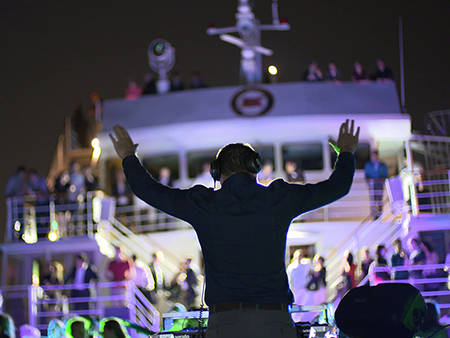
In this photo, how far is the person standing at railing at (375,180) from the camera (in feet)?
47.8

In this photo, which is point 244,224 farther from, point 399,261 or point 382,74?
point 382,74

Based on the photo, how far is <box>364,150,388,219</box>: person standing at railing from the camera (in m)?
14.6

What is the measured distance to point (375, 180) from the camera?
572 inches

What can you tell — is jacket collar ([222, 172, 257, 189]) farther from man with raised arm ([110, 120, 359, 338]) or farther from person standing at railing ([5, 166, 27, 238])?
person standing at railing ([5, 166, 27, 238])

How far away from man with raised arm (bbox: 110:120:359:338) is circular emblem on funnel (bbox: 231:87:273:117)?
12.4 meters

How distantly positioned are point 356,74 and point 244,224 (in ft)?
44.4

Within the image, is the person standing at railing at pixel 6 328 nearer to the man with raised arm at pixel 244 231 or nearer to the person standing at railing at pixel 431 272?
the man with raised arm at pixel 244 231

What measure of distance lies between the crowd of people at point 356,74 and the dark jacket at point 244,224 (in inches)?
518

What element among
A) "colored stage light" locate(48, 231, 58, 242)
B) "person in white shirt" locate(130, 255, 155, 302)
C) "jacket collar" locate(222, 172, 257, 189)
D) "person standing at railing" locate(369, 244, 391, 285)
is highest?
"jacket collar" locate(222, 172, 257, 189)

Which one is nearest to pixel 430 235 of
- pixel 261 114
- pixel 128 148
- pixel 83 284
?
pixel 261 114

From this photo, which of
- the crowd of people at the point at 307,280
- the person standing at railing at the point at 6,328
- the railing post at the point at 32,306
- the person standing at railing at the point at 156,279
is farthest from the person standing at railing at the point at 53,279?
the person standing at railing at the point at 6,328

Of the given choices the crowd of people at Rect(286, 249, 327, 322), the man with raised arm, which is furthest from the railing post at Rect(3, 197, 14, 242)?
the man with raised arm

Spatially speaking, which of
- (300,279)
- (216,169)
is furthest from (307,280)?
(216,169)

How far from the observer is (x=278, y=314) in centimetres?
307
